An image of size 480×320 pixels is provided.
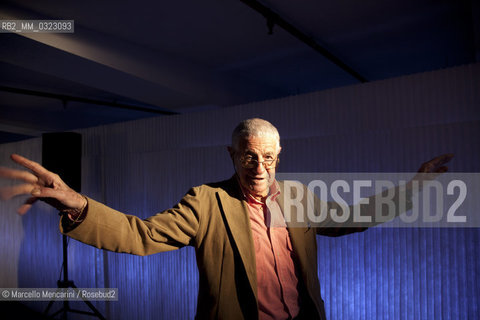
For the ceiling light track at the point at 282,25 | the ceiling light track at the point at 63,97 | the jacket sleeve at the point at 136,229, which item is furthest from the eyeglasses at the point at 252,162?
the ceiling light track at the point at 63,97

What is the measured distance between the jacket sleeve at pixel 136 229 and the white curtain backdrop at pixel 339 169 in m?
1.95

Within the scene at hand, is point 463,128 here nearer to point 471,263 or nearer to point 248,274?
point 471,263

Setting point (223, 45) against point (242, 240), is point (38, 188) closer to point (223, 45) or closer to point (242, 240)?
point (242, 240)

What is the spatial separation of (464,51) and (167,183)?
4.33 m

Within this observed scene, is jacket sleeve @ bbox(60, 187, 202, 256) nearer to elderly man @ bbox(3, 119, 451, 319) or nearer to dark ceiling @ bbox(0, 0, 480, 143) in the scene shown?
elderly man @ bbox(3, 119, 451, 319)

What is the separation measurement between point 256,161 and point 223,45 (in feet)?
9.81

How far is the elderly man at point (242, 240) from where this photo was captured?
1157 millimetres

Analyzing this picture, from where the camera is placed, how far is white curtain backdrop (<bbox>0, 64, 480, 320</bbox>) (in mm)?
2385

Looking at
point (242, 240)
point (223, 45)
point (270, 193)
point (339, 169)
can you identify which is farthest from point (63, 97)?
point (242, 240)

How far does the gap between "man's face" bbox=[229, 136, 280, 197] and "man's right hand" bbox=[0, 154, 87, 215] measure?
2.11 ft

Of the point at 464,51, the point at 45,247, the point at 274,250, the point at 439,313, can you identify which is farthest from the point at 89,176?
the point at 464,51

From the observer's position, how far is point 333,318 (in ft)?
9.25

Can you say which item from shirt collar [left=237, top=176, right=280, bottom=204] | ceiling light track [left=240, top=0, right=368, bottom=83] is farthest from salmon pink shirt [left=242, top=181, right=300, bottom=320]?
ceiling light track [left=240, top=0, right=368, bottom=83]

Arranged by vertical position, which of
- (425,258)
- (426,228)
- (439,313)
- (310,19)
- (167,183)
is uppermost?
(310,19)
